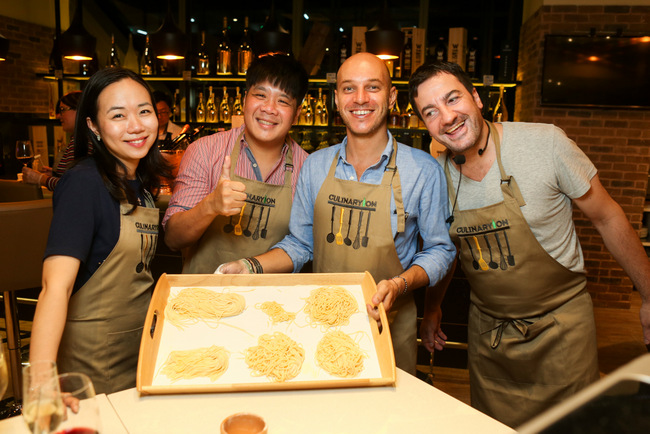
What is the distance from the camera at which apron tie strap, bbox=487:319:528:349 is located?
1885 millimetres

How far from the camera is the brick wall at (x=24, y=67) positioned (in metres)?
5.84

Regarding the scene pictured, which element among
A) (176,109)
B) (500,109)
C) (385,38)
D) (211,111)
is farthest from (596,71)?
(176,109)

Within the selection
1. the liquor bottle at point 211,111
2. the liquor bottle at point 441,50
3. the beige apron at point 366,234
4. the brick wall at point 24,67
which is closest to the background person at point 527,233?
the beige apron at point 366,234

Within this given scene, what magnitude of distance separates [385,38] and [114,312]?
2.86 meters

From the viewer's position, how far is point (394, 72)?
5309mm

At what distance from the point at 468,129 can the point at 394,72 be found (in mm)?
3722

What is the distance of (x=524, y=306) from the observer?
1870 millimetres

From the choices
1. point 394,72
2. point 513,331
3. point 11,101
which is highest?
point 394,72

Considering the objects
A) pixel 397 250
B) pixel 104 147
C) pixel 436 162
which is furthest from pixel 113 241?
pixel 436 162

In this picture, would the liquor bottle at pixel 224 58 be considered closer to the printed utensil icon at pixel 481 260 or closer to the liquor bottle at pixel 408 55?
the liquor bottle at pixel 408 55

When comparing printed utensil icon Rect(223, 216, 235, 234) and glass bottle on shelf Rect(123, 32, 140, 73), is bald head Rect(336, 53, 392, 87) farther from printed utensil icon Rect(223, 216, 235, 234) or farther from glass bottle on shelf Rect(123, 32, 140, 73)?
glass bottle on shelf Rect(123, 32, 140, 73)

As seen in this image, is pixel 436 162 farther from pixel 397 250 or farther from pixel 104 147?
pixel 104 147

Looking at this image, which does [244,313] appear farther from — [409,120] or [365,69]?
[409,120]

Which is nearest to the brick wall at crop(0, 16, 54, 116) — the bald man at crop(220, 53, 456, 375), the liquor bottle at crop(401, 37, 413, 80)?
the liquor bottle at crop(401, 37, 413, 80)
